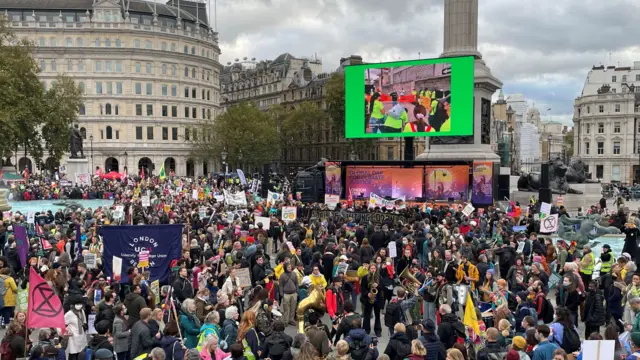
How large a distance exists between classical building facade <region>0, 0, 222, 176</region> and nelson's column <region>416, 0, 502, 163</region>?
53.3m

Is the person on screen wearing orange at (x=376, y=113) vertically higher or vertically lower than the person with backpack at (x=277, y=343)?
higher

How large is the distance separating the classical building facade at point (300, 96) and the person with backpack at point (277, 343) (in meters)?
67.7

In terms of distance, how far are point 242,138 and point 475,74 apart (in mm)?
41379

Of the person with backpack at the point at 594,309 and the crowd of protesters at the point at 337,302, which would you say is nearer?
the crowd of protesters at the point at 337,302

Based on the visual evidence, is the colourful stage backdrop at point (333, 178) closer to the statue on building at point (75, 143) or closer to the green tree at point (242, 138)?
the statue on building at point (75, 143)

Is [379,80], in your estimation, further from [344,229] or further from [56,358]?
[56,358]

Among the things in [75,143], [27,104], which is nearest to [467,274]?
[75,143]

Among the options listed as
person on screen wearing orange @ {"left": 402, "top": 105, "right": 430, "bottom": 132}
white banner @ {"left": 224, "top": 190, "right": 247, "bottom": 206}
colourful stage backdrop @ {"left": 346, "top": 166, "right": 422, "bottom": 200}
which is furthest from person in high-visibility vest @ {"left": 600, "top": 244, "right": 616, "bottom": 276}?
person on screen wearing orange @ {"left": 402, "top": 105, "right": 430, "bottom": 132}

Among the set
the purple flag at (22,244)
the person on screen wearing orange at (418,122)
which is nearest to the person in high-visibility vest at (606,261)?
the purple flag at (22,244)

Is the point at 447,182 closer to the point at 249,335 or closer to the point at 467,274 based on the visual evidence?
the point at 467,274

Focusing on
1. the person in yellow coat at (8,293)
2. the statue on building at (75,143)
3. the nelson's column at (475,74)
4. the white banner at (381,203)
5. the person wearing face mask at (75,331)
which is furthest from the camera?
the statue on building at (75,143)

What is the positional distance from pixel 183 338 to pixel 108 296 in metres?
1.59

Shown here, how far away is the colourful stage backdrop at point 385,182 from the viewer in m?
37.3

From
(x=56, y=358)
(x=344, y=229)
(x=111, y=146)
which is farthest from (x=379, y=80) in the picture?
(x=111, y=146)
